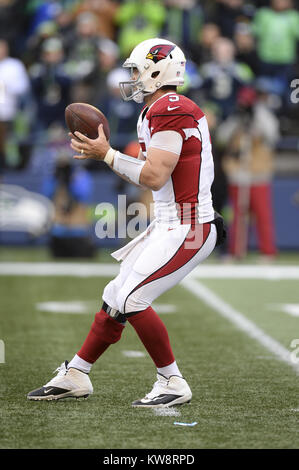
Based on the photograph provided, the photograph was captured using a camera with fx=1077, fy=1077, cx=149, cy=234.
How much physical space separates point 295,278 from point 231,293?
60.3 inches

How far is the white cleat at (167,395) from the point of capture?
5.20m

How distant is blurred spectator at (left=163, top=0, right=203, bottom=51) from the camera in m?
15.9

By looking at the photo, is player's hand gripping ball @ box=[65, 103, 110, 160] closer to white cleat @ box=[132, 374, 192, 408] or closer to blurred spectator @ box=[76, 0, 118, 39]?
white cleat @ box=[132, 374, 192, 408]

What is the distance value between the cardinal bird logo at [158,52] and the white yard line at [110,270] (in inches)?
256

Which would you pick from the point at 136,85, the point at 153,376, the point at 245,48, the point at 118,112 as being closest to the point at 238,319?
the point at 153,376

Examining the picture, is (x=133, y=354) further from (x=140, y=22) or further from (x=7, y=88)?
(x=140, y=22)

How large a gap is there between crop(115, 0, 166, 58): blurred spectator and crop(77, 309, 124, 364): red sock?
10727mm

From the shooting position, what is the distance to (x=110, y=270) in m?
12.2

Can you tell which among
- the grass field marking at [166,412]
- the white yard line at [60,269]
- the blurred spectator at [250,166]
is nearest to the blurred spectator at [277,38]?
the blurred spectator at [250,166]

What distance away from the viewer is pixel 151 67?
529 centimetres

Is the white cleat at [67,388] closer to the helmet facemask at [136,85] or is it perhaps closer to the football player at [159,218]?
the football player at [159,218]

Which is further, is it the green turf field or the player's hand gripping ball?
the player's hand gripping ball

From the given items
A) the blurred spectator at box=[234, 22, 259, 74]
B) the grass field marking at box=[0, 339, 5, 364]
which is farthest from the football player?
the blurred spectator at box=[234, 22, 259, 74]

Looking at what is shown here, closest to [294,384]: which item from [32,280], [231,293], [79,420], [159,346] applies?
[159,346]
